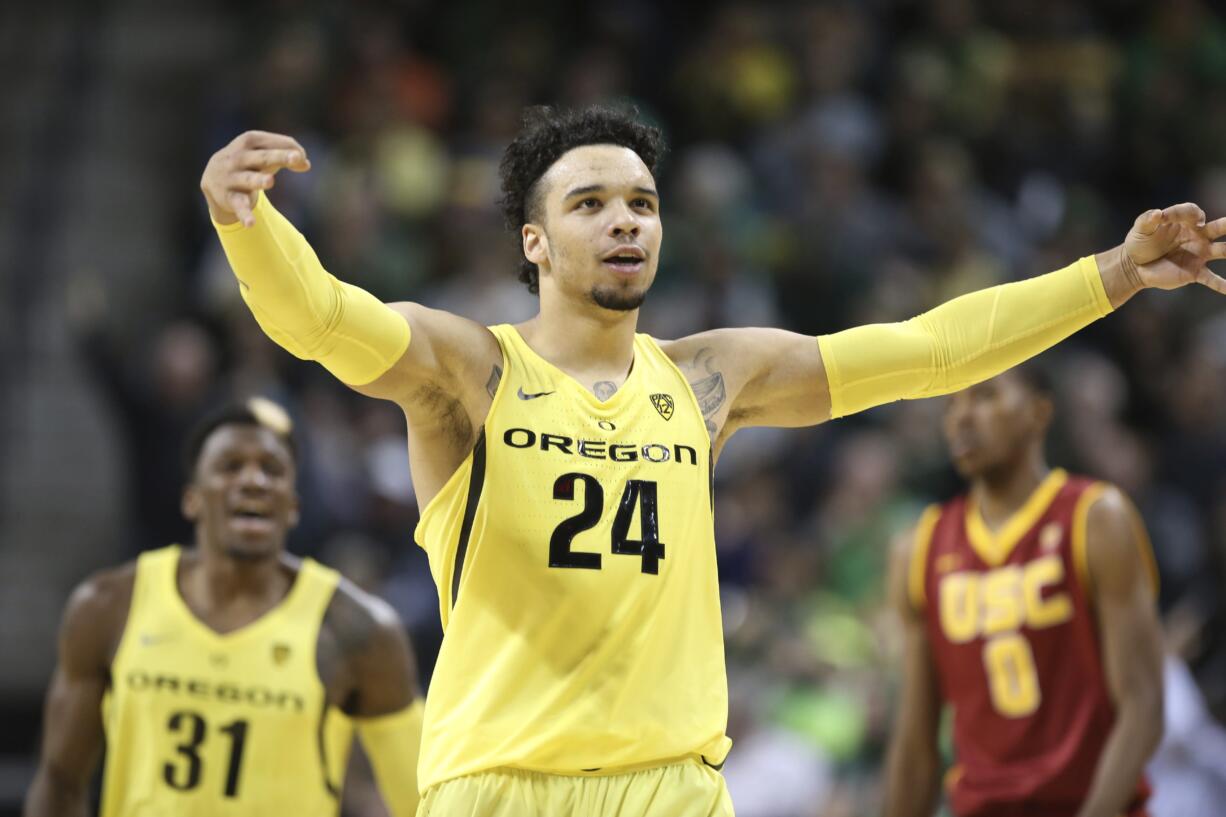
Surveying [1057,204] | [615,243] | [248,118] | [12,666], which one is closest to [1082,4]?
[1057,204]

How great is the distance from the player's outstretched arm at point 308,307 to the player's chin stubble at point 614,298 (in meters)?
0.35

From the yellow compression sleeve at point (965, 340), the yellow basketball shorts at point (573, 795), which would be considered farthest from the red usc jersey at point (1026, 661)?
the yellow basketball shorts at point (573, 795)

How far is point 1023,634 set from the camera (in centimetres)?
606

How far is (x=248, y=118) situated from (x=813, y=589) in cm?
504

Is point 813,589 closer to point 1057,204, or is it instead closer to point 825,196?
point 825,196

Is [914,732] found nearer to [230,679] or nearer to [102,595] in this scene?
[230,679]

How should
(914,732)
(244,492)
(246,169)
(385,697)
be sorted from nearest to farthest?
(246,169), (385,697), (244,492), (914,732)

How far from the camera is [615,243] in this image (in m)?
4.49

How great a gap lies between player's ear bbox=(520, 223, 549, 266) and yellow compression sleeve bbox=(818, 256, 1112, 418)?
799 millimetres

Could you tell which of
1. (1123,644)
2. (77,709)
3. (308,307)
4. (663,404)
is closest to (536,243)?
(663,404)

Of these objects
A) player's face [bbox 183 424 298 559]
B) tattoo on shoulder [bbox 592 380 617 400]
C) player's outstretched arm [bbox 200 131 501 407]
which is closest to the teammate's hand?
player's outstretched arm [bbox 200 131 501 407]

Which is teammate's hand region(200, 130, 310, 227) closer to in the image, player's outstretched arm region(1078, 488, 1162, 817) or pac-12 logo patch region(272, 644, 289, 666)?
pac-12 logo patch region(272, 644, 289, 666)

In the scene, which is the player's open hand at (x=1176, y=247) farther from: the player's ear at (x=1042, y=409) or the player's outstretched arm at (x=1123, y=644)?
the player's ear at (x=1042, y=409)

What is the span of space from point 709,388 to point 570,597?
0.77 meters
